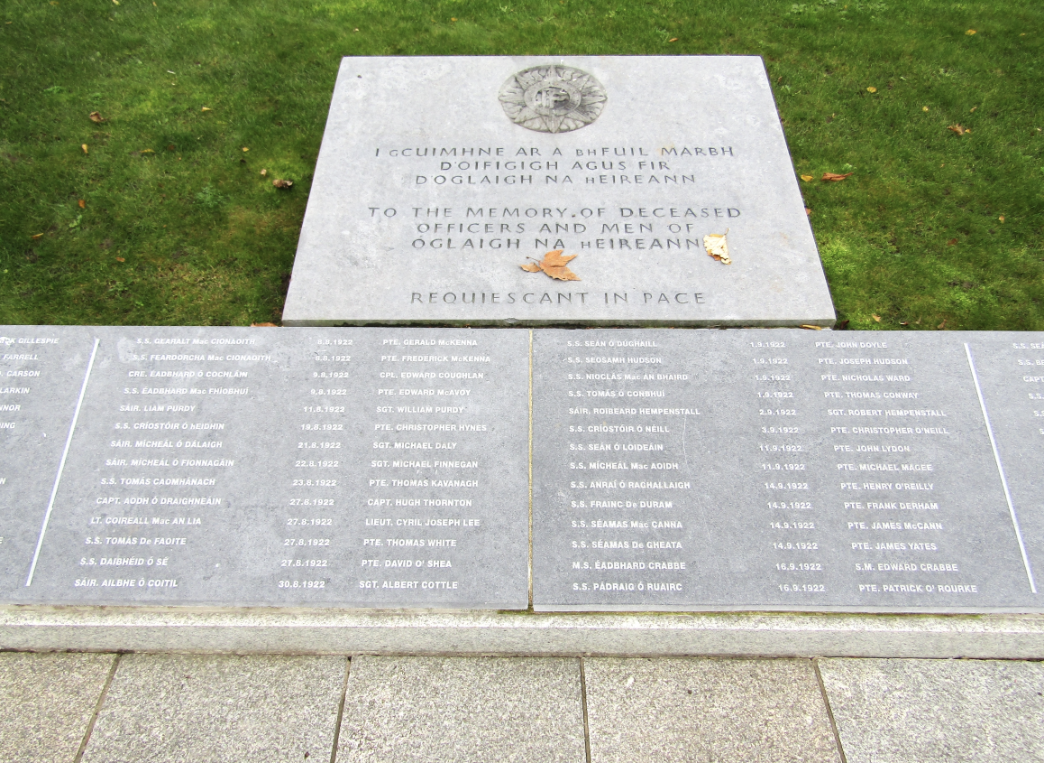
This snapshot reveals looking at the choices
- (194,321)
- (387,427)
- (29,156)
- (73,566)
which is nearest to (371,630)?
(387,427)

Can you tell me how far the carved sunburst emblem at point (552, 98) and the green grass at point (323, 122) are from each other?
1.11 m

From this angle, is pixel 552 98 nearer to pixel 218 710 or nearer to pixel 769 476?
pixel 769 476

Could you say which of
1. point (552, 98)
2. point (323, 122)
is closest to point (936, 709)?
point (552, 98)

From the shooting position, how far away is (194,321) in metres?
4.48

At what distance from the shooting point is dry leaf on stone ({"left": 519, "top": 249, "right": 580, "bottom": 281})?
4156mm

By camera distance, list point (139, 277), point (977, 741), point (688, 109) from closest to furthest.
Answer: point (977, 741) < point (139, 277) < point (688, 109)

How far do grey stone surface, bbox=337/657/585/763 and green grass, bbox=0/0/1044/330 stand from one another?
274 cm

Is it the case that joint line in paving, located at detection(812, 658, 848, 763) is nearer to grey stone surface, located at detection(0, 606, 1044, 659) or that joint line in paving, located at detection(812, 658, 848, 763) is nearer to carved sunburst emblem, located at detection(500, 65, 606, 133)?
grey stone surface, located at detection(0, 606, 1044, 659)

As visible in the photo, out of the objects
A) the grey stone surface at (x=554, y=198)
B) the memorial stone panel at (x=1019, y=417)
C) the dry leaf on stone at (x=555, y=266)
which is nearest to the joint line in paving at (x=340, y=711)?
the grey stone surface at (x=554, y=198)

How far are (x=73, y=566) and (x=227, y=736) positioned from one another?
3.93ft

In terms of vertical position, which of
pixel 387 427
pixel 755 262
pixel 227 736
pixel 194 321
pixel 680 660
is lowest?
pixel 227 736

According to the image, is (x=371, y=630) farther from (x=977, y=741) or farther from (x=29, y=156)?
(x=29, y=156)

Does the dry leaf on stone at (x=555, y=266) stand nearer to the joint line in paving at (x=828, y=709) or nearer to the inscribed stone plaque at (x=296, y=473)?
the inscribed stone plaque at (x=296, y=473)

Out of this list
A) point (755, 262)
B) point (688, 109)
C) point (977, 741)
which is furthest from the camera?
point (688, 109)
